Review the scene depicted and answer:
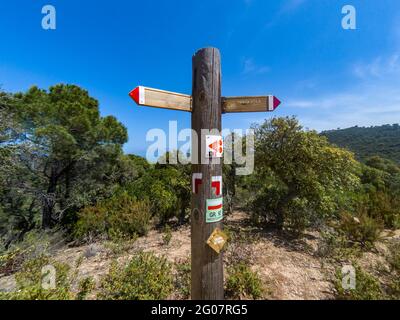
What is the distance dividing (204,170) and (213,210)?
0.34 meters

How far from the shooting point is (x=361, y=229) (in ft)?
11.3

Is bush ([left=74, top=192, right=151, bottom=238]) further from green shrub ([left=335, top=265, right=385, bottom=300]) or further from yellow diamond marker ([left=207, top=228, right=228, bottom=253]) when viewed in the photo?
green shrub ([left=335, top=265, right=385, bottom=300])

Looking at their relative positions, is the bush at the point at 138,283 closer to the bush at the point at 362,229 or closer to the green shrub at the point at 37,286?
the green shrub at the point at 37,286

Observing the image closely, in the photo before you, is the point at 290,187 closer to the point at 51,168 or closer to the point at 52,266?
the point at 52,266

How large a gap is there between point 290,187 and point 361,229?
55.9 inches

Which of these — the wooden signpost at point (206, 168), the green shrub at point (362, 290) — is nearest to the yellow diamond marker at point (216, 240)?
the wooden signpost at point (206, 168)

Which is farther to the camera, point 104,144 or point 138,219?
point 104,144

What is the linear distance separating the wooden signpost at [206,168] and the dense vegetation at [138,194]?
833 mm

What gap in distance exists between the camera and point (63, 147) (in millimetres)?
6648

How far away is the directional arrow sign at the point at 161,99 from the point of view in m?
1.27

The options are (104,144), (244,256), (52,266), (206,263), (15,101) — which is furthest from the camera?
(104,144)

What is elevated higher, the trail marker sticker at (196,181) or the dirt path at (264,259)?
the trail marker sticker at (196,181)

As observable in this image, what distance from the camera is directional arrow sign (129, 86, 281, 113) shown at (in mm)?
1290
